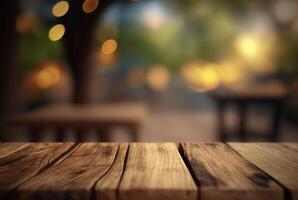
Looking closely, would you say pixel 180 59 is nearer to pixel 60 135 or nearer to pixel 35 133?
pixel 60 135

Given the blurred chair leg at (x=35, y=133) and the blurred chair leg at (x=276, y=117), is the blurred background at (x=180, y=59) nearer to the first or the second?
the blurred chair leg at (x=276, y=117)

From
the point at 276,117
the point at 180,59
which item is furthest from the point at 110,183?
the point at 180,59

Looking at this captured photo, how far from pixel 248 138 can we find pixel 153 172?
528cm

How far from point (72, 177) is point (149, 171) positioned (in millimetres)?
189

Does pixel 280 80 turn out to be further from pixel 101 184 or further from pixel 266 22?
pixel 101 184

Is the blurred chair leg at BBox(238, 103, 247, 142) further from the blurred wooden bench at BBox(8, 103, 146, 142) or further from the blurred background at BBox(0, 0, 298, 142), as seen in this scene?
the blurred wooden bench at BBox(8, 103, 146, 142)

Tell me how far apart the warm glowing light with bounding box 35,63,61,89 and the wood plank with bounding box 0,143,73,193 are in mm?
9268

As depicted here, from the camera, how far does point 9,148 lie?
131 cm

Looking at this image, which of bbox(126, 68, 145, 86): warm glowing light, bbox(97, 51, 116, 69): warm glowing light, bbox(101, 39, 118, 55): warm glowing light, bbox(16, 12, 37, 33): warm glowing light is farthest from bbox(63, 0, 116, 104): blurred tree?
bbox(126, 68, 145, 86): warm glowing light

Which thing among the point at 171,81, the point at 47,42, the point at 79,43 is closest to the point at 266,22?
the point at 171,81

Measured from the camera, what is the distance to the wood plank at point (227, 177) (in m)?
0.83

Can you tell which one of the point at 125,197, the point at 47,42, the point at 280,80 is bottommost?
the point at 125,197

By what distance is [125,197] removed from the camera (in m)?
0.83

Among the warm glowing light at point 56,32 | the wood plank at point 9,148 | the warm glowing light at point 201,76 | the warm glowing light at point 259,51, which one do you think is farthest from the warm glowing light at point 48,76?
the wood plank at point 9,148
